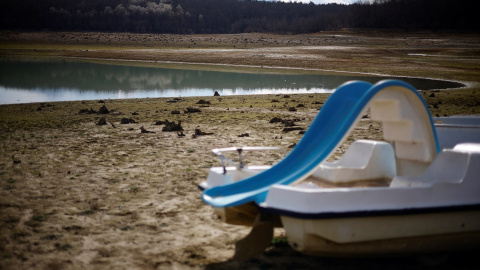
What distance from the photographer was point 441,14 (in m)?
128

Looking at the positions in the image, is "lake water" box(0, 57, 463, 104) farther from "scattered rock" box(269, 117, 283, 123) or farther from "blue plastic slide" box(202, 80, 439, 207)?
"blue plastic slide" box(202, 80, 439, 207)

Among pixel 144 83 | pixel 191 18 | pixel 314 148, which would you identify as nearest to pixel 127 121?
pixel 314 148

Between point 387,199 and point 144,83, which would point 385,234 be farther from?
point 144,83

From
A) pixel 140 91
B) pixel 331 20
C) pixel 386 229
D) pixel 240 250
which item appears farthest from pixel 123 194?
pixel 331 20

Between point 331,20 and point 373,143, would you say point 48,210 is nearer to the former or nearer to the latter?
point 373,143

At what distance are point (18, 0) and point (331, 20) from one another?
4073 inches

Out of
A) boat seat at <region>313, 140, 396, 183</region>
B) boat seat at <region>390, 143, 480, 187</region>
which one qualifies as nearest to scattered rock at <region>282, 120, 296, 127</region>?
boat seat at <region>313, 140, 396, 183</region>

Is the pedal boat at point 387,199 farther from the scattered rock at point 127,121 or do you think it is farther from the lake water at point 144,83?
the lake water at point 144,83

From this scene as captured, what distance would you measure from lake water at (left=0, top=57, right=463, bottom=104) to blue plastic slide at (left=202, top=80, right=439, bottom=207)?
66.8 ft

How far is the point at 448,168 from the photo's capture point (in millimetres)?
4961

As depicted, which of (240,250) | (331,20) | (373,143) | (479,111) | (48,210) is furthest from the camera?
(331,20)

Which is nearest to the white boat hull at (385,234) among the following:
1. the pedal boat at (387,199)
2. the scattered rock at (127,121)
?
the pedal boat at (387,199)

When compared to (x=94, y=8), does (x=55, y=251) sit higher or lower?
lower

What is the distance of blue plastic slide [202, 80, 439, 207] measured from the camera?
4801 mm
